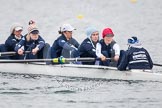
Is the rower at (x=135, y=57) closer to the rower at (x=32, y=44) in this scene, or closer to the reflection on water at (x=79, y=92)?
the reflection on water at (x=79, y=92)

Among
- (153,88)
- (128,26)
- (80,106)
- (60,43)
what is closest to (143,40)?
(128,26)

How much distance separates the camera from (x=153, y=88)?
20312mm

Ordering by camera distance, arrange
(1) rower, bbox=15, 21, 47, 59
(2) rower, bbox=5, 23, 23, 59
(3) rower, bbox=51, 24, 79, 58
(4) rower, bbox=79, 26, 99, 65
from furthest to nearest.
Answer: (2) rower, bbox=5, 23, 23, 59 < (1) rower, bbox=15, 21, 47, 59 < (3) rower, bbox=51, 24, 79, 58 < (4) rower, bbox=79, 26, 99, 65

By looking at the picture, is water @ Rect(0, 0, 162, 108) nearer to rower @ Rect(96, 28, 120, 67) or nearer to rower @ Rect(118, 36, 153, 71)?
rower @ Rect(118, 36, 153, 71)

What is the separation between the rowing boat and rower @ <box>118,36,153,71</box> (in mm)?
197

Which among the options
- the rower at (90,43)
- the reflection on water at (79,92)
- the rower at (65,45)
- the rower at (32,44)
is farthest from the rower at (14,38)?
the rower at (90,43)

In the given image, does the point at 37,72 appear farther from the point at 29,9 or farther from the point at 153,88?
the point at 29,9

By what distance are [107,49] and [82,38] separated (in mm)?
10830

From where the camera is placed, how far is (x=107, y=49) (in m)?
22.8

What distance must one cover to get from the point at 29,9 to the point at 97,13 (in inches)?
218

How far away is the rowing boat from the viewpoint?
21.5 m

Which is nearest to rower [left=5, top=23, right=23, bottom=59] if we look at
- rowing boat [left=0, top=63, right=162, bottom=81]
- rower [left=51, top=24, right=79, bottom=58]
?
rowing boat [left=0, top=63, right=162, bottom=81]

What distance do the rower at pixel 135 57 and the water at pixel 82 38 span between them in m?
0.59

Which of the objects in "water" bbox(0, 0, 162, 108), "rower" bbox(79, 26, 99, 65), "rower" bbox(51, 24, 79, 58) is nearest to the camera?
"water" bbox(0, 0, 162, 108)
